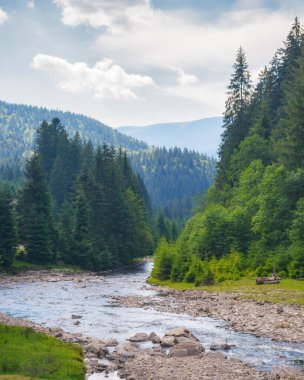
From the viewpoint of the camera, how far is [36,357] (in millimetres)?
22672

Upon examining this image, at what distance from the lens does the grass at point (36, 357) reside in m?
20.6

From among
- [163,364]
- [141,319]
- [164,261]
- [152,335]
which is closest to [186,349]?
[163,364]

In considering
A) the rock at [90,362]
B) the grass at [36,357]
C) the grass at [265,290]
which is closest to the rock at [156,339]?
the grass at [36,357]

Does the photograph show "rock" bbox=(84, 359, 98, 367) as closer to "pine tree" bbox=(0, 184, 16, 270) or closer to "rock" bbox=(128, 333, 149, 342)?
"rock" bbox=(128, 333, 149, 342)

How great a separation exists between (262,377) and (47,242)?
6399 centimetres

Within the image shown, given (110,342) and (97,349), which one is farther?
(110,342)

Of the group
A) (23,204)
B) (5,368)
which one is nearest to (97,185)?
(23,204)

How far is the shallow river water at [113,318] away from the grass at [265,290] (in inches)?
289

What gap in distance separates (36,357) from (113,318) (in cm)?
1513

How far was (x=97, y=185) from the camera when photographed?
98.4m

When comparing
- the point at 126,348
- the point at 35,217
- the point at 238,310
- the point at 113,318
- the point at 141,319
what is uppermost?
the point at 35,217

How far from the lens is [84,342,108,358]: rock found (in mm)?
25809

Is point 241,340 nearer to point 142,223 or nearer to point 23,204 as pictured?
point 23,204

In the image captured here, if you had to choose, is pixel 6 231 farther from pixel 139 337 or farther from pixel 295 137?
pixel 139 337
